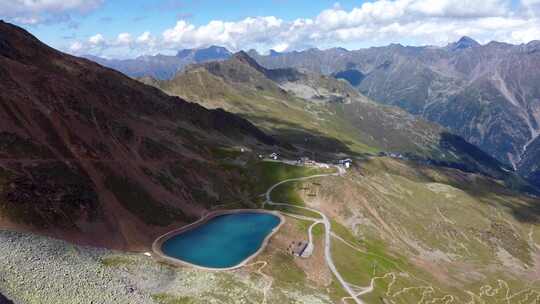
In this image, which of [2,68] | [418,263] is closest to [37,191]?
[2,68]

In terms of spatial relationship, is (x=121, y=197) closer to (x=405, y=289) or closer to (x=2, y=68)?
(x=2, y=68)

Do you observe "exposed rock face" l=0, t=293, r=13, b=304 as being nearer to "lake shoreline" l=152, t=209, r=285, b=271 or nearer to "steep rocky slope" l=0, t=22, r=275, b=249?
"steep rocky slope" l=0, t=22, r=275, b=249

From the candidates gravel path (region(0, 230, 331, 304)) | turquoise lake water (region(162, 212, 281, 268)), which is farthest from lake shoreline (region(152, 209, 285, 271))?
gravel path (region(0, 230, 331, 304))

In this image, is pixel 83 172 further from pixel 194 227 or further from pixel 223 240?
pixel 223 240

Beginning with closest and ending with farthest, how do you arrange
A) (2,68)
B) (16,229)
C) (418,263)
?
(16,229)
(2,68)
(418,263)

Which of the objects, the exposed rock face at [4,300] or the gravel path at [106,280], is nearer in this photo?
the exposed rock face at [4,300]

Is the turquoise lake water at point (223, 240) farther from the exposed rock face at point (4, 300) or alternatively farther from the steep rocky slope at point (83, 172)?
the exposed rock face at point (4, 300)

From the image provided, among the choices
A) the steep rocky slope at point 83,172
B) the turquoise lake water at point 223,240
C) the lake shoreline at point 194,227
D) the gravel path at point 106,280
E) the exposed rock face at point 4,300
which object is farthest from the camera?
the turquoise lake water at point 223,240

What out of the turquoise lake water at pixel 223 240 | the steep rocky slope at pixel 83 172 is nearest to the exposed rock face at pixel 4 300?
the steep rocky slope at pixel 83 172
